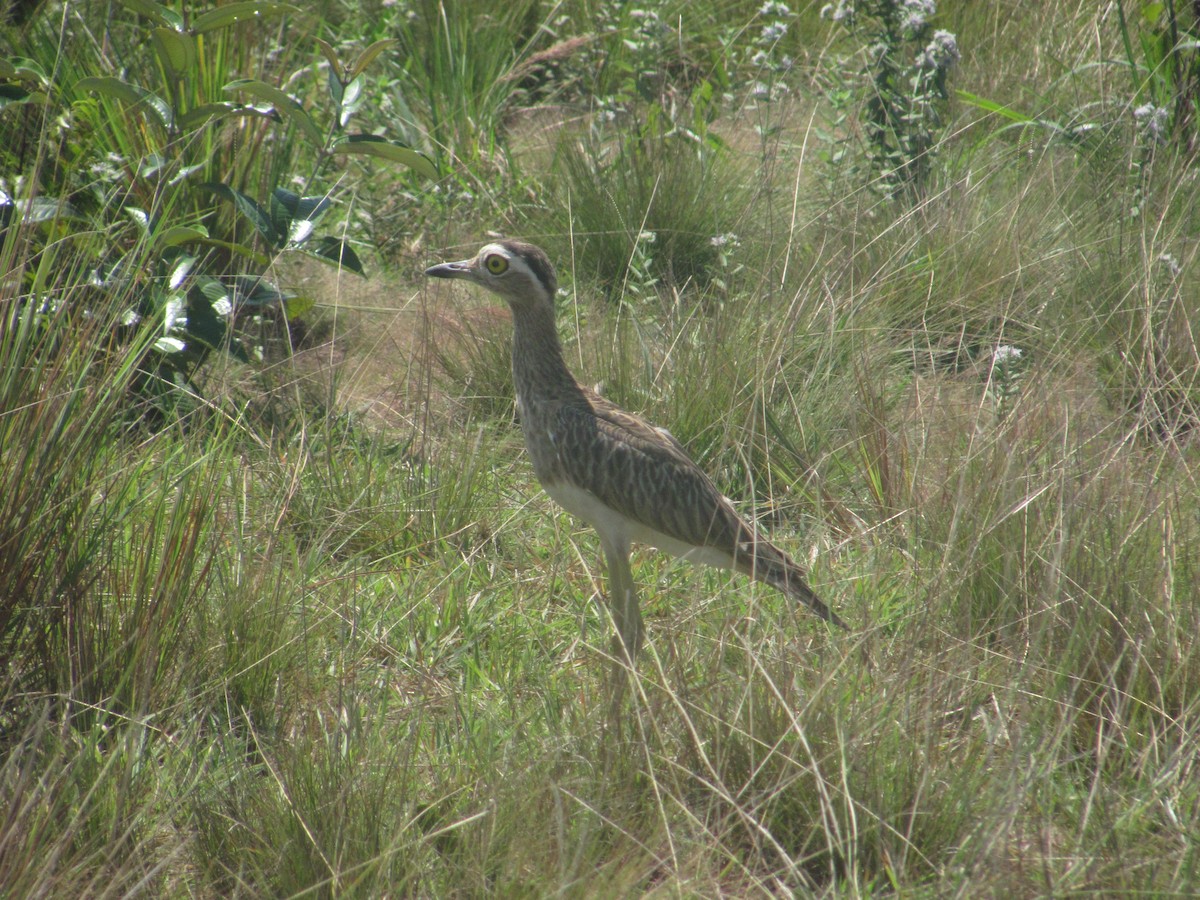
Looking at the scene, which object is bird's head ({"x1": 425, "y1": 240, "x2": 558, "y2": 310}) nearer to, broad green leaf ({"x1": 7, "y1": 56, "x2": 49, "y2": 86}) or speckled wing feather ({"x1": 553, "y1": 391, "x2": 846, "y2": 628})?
speckled wing feather ({"x1": 553, "y1": 391, "x2": 846, "y2": 628})

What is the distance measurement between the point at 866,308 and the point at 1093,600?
252cm

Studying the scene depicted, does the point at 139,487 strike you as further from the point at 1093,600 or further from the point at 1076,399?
the point at 1076,399

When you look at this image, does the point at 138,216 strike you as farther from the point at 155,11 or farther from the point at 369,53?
the point at 369,53

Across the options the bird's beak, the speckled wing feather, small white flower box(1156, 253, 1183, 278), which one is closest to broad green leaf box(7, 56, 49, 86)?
the bird's beak

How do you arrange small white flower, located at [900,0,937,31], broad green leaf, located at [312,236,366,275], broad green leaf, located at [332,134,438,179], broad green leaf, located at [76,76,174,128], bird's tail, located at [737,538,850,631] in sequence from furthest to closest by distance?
small white flower, located at [900,0,937,31]
broad green leaf, located at [312,236,366,275]
broad green leaf, located at [332,134,438,179]
broad green leaf, located at [76,76,174,128]
bird's tail, located at [737,538,850,631]

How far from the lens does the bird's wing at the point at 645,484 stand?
14.6ft

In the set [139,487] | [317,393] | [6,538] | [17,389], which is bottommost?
[317,393]

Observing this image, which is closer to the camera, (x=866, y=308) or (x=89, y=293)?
(x=89, y=293)

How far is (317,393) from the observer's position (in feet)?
19.2

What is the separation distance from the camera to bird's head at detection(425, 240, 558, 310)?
4.69 meters

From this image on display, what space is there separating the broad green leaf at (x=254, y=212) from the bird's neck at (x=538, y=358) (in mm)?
1129

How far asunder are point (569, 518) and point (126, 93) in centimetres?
231

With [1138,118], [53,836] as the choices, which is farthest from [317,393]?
[1138,118]

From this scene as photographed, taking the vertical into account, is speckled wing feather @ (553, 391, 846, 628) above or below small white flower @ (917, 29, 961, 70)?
below
